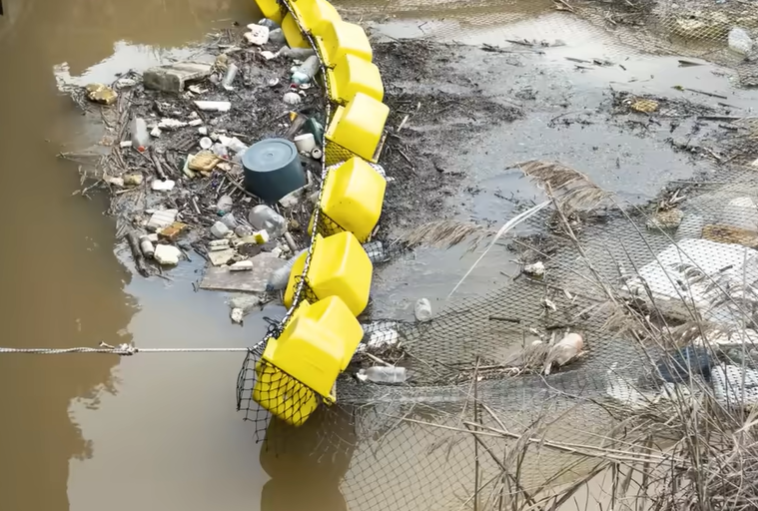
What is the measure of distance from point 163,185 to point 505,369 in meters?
2.57

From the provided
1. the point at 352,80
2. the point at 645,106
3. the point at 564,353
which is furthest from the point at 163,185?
the point at 645,106

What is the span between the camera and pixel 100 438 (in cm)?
315

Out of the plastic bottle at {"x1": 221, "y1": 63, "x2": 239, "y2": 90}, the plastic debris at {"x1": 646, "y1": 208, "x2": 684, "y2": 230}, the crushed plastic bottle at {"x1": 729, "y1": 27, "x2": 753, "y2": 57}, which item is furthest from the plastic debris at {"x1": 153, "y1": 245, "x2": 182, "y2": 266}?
the crushed plastic bottle at {"x1": 729, "y1": 27, "x2": 753, "y2": 57}

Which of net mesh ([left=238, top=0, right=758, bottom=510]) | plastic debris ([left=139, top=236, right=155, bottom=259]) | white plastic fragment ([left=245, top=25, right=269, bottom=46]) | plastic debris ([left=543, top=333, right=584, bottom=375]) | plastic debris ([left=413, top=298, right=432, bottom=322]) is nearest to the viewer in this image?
net mesh ([left=238, top=0, right=758, bottom=510])

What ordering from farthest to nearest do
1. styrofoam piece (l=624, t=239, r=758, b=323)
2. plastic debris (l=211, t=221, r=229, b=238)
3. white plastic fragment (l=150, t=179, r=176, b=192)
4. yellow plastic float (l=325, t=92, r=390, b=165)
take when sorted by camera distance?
white plastic fragment (l=150, t=179, r=176, b=192) < yellow plastic float (l=325, t=92, r=390, b=165) < plastic debris (l=211, t=221, r=229, b=238) < styrofoam piece (l=624, t=239, r=758, b=323)

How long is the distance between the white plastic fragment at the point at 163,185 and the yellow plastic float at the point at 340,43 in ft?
A: 4.82

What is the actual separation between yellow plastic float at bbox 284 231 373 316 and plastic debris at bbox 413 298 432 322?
0.99 ft

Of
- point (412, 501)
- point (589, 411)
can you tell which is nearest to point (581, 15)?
point (589, 411)

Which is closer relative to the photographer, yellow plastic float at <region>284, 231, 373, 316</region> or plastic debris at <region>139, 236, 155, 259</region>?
yellow plastic float at <region>284, 231, 373, 316</region>

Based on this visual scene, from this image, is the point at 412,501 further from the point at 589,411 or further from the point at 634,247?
the point at 634,247

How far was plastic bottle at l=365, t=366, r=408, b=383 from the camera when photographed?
3.24 metres

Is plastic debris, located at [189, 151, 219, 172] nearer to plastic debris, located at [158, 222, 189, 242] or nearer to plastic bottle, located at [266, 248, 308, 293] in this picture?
plastic debris, located at [158, 222, 189, 242]

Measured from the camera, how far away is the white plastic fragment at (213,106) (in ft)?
16.5

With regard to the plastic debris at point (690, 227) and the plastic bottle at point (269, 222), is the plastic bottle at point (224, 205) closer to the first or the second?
the plastic bottle at point (269, 222)
